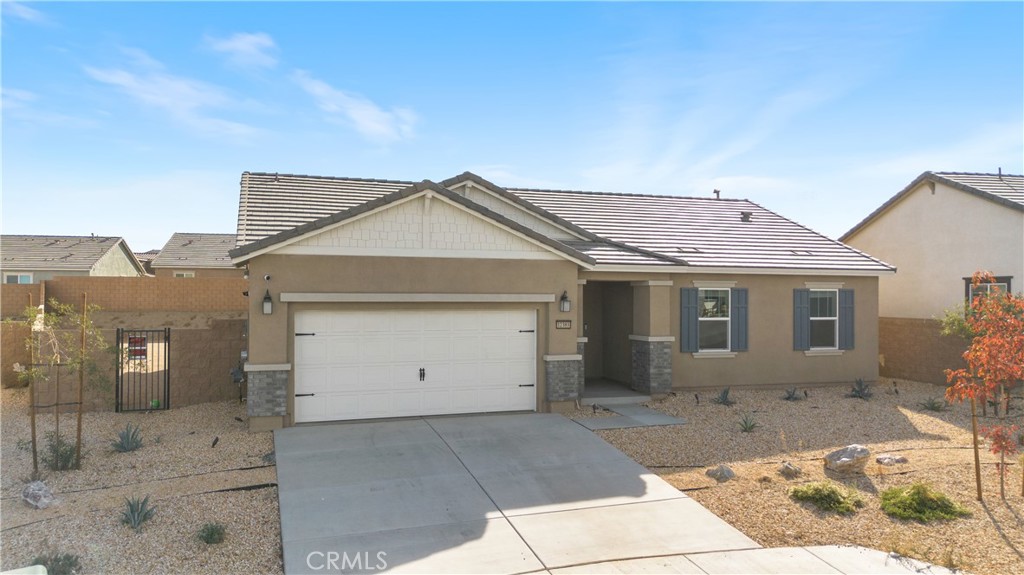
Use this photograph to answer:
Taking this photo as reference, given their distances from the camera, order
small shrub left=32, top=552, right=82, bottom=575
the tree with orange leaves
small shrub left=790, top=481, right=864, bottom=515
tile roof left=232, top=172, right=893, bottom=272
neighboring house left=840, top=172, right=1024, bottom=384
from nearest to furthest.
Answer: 1. small shrub left=32, top=552, right=82, bottom=575
2. small shrub left=790, top=481, right=864, bottom=515
3. the tree with orange leaves
4. tile roof left=232, top=172, right=893, bottom=272
5. neighboring house left=840, top=172, right=1024, bottom=384

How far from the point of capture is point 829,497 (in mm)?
7012

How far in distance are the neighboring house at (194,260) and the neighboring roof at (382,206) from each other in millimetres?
27196

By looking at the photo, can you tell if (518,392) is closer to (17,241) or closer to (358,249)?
(358,249)

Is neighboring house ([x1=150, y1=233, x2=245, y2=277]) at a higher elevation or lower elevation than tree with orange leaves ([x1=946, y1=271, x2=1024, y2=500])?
higher

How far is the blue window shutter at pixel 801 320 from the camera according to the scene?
14633 millimetres

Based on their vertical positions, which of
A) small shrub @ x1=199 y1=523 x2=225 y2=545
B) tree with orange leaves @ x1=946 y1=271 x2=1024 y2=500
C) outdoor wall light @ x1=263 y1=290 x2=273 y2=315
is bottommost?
small shrub @ x1=199 y1=523 x2=225 y2=545

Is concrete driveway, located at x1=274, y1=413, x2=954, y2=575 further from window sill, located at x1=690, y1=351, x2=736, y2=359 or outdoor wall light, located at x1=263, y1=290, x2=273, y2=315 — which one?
window sill, located at x1=690, y1=351, x2=736, y2=359

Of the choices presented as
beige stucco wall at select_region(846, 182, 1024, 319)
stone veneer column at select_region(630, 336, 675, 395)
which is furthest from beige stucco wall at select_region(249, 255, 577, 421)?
beige stucco wall at select_region(846, 182, 1024, 319)

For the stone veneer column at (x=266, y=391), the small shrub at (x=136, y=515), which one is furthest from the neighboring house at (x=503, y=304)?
the small shrub at (x=136, y=515)

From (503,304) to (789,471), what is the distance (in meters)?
5.62

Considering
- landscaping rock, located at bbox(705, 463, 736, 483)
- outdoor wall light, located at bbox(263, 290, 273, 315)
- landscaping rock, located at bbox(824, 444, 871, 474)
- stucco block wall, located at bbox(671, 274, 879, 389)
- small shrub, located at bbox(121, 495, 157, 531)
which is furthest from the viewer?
stucco block wall, located at bbox(671, 274, 879, 389)

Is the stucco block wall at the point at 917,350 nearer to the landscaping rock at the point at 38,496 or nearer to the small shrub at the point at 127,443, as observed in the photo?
the small shrub at the point at 127,443

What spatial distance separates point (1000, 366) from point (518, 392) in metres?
7.34

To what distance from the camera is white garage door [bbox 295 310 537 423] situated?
34.9 feet
